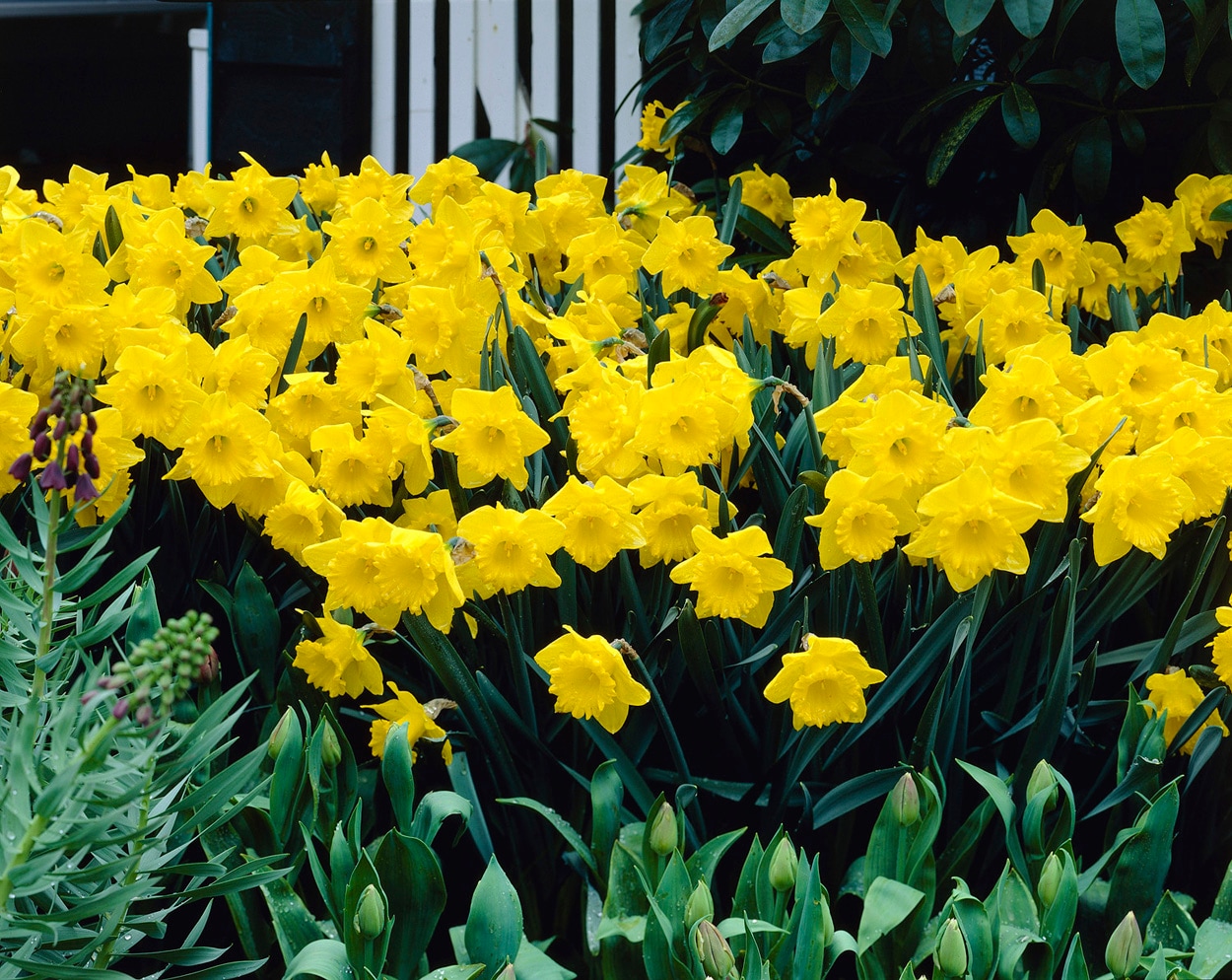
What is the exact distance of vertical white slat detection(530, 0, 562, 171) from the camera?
12.1ft

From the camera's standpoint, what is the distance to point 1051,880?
947 mm

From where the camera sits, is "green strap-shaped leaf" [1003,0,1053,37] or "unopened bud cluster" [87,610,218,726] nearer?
"unopened bud cluster" [87,610,218,726]

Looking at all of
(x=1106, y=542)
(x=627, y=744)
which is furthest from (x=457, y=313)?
(x=1106, y=542)

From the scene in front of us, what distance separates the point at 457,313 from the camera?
4.75 ft

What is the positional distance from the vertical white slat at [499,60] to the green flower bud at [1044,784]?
10.4 ft

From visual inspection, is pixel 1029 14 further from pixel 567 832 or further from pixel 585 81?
pixel 585 81

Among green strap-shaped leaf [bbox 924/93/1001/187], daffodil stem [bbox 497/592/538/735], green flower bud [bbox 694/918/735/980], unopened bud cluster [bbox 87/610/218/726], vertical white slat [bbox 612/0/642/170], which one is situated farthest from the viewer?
vertical white slat [bbox 612/0/642/170]

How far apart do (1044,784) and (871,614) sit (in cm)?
22

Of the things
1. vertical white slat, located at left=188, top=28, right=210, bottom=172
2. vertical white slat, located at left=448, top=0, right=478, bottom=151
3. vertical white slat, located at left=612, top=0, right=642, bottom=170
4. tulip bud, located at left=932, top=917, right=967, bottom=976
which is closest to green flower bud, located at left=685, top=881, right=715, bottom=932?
tulip bud, located at left=932, top=917, right=967, bottom=976

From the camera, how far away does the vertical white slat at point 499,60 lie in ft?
12.3

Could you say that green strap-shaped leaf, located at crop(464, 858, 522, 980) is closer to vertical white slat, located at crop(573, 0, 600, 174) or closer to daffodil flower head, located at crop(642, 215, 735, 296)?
daffodil flower head, located at crop(642, 215, 735, 296)

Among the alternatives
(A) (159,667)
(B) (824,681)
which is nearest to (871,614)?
(B) (824,681)

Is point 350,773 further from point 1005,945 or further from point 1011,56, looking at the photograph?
point 1011,56

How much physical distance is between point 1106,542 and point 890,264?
78cm
